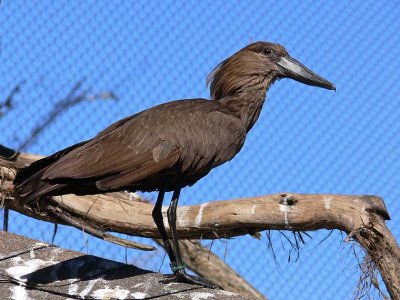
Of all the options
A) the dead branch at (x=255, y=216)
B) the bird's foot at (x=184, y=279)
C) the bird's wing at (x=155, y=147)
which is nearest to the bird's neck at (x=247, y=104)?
the bird's wing at (x=155, y=147)

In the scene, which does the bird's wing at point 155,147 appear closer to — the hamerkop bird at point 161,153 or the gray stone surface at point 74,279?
the hamerkop bird at point 161,153

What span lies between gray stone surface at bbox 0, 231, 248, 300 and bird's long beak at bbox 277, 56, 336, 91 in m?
1.49

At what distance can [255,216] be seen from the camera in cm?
563

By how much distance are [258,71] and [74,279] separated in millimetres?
1600

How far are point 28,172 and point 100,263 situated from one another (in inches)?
18.9

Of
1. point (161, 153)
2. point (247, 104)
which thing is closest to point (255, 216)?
point (247, 104)

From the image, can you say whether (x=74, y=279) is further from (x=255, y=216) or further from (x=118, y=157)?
(x=255, y=216)

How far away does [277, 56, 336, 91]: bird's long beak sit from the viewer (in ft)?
18.1

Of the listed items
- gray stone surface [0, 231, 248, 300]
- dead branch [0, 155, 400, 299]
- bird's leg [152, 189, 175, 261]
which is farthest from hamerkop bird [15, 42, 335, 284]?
dead branch [0, 155, 400, 299]

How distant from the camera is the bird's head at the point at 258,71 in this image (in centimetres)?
543

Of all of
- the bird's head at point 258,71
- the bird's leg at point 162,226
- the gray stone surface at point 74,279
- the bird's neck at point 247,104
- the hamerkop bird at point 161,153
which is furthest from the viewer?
the bird's head at point 258,71

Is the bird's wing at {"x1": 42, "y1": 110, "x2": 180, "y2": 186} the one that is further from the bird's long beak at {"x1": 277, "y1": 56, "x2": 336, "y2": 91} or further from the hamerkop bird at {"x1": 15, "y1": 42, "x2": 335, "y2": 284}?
the bird's long beak at {"x1": 277, "y1": 56, "x2": 336, "y2": 91}

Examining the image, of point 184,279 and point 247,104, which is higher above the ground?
point 247,104

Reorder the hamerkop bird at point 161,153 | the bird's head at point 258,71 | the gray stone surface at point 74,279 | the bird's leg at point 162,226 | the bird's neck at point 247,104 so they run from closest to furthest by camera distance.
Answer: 1. the gray stone surface at point 74,279
2. the hamerkop bird at point 161,153
3. the bird's leg at point 162,226
4. the bird's neck at point 247,104
5. the bird's head at point 258,71
